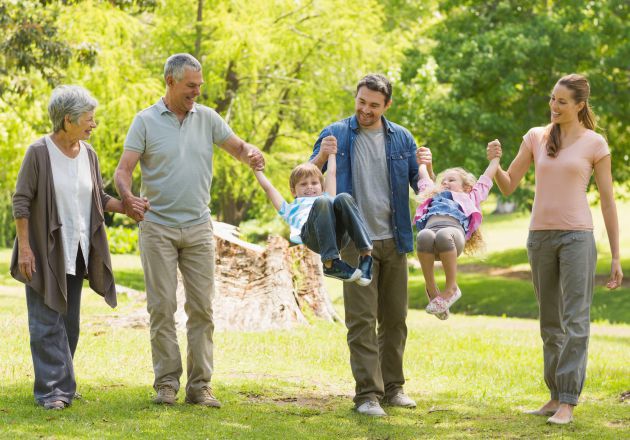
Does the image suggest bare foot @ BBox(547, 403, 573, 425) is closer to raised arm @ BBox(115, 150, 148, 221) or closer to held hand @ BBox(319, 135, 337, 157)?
held hand @ BBox(319, 135, 337, 157)

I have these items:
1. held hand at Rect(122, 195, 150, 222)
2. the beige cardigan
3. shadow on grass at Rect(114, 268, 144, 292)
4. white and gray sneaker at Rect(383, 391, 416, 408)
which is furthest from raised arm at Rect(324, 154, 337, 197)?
shadow on grass at Rect(114, 268, 144, 292)

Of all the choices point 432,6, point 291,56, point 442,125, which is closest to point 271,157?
point 291,56

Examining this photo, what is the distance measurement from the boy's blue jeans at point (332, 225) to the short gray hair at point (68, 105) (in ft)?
5.33

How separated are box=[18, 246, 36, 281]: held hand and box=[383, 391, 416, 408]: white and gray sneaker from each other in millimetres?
2687

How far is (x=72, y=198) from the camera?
672 cm

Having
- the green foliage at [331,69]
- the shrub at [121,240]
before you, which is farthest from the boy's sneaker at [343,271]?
the shrub at [121,240]

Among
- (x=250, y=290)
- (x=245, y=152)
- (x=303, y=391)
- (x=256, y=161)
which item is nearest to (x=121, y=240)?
(x=250, y=290)

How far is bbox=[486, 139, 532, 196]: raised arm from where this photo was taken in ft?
23.0

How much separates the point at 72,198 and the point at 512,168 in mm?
3034

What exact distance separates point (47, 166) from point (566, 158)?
3.42 metres

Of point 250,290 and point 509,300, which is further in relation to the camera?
point 509,300

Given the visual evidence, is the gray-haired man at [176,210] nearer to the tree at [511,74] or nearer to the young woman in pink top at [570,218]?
the young woman in pink top at [570,218]

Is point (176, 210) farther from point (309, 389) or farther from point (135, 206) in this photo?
point (309, 389)

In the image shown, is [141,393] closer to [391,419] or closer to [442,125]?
[391,419]
